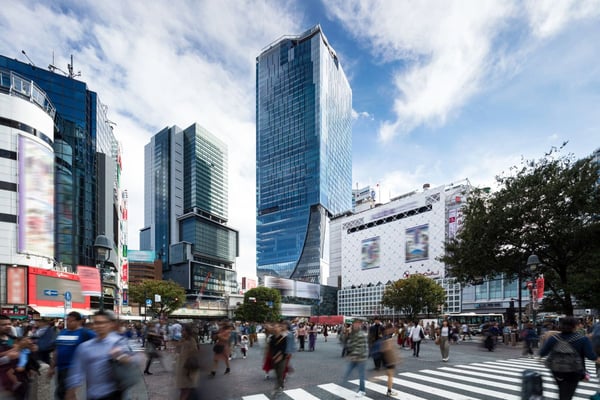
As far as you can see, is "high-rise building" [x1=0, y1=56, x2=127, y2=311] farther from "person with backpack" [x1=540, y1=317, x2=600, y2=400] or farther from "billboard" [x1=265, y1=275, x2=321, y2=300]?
"billboard" [x1=265, y1=275, x2=321, y2=300]

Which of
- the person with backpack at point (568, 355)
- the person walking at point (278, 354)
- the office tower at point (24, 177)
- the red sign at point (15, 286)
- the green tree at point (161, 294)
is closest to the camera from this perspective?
the person with backpack at point (568, 355)

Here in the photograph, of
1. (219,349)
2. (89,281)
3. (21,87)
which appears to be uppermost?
(21,87)

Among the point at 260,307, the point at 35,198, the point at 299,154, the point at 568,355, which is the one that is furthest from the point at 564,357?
the point at 299,154

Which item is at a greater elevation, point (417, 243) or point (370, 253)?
point (417, 243)

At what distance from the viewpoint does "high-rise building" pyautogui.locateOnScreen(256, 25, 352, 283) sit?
149750 millimetres

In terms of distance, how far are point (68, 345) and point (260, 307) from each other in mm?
82096

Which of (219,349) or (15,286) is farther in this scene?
(15,286)

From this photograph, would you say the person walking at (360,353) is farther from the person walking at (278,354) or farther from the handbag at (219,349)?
the handbag at (219,349)

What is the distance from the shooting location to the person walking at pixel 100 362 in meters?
4.52

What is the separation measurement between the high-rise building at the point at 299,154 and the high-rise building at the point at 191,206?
19073 millimetres

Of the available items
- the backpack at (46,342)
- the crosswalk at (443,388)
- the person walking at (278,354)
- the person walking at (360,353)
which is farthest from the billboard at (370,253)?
the backpack at (46,342)

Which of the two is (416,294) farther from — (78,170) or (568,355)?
(568,355)

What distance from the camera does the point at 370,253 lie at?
119 meters

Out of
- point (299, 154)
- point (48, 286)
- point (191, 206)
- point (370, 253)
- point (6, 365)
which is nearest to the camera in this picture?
point (6, 365)
